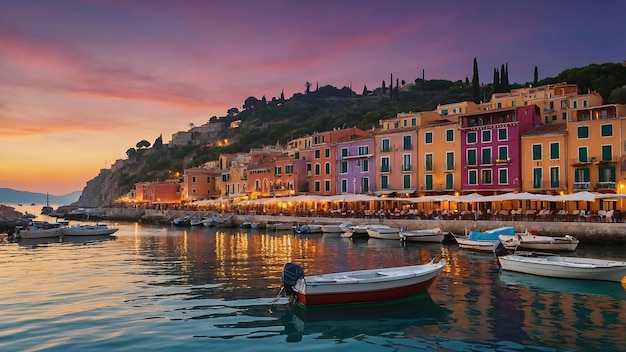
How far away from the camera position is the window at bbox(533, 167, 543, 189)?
45344 mm

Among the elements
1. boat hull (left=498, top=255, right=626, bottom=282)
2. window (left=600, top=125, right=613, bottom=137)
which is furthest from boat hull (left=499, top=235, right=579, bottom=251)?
window (left=600, top=125, right=613, bottom=137)

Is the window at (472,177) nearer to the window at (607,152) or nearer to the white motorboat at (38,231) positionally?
the window at (607,152)

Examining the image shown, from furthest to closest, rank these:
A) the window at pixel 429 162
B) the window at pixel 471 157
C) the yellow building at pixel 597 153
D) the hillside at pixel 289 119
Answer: the hillside at pixel 289 119 → the window at pixel 429 162 → the window at pixel 471 157 → the yellow building at pixel 597 153

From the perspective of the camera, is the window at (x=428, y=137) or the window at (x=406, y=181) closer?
the window at (x=428, y=137)

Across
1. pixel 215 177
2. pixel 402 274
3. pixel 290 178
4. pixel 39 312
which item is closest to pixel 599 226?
pixel 402 274

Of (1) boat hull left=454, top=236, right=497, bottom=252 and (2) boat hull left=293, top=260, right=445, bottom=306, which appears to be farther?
(1) boat hull left=454, top=236, right=497, bottom=252

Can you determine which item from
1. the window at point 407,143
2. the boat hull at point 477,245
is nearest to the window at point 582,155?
the boat hull at point 477,245

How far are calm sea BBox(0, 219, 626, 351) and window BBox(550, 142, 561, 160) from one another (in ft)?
59.9

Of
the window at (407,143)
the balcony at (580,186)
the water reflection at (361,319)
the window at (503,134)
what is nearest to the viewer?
the water reflection at (361,319)

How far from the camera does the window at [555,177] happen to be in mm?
44188

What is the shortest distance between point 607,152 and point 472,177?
12.2 meters

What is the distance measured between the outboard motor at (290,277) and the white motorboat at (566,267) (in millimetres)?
11704

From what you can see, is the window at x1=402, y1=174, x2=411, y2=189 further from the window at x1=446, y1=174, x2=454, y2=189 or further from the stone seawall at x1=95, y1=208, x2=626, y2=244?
the stone seawall at x1=95, y1=208, x2=626, y2=244

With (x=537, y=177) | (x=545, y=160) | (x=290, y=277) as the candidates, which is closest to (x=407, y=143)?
(x=537, y=177)
